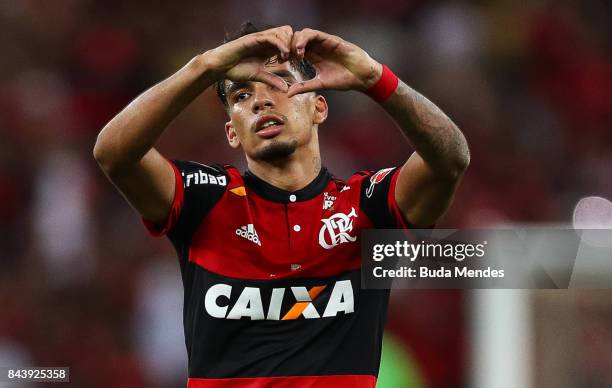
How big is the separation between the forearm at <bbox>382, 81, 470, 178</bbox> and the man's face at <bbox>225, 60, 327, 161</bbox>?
0.47 m

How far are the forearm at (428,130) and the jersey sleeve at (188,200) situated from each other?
2.31 feet

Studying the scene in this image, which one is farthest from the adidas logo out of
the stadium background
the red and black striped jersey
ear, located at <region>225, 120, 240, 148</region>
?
the stadium background

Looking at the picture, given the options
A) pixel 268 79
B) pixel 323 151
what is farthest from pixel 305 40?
pixel 323 151

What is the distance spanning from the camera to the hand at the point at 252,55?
9.80 ft

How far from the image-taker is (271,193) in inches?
142

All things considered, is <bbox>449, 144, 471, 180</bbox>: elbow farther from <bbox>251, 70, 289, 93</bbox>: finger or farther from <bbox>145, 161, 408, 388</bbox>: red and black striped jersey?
<bbox>251, 70, 289, 93</bbox>: finger

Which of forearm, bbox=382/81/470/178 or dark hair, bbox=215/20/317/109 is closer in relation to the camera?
forearm, bbox=382/81/470/178

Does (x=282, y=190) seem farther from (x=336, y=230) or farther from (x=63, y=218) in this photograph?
(x=63, y=218)

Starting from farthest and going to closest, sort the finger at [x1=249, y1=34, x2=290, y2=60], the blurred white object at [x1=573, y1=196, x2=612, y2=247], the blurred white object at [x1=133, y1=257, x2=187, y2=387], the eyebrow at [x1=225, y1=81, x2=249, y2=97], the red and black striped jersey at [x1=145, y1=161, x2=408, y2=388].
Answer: the blurred white object at [x1=133, y1=257, x2=187, y2=387], the blurred white object at [x1=573, y1=196, x2=612, y2=247], the eyebrow at [x1=225, y1=81, x2=249, y2=97], the red and black striped jersey at [x1=145, y1=161, x2=408, y2=388], the finger at [x1=249, y1=34, x2=290, y2=60]

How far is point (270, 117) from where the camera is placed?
11.5 ft

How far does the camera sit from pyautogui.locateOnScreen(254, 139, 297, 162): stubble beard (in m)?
3.54

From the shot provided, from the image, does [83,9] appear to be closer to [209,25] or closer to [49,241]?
[209,25]

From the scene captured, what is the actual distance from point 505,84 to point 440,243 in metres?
4.50

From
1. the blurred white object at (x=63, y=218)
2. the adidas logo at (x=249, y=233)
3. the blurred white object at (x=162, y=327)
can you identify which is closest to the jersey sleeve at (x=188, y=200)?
the adidas logo at (x=249, y=233)
